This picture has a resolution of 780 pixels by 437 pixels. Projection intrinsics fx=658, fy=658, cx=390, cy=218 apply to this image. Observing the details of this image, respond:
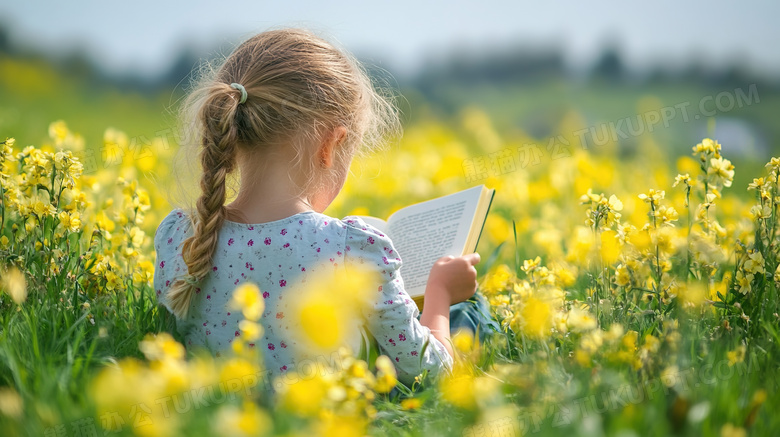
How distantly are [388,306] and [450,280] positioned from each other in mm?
335

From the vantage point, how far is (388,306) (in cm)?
179

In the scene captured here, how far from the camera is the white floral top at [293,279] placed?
1.79 meters

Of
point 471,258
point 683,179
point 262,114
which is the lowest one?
point 471,258

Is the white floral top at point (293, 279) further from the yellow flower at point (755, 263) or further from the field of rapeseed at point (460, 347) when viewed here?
the yellow flower at point (755, 263)

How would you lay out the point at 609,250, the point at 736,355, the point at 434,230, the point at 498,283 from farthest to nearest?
the point at 498,283 → the point at 434,230 → the point at 609,250 → the point at 736,355

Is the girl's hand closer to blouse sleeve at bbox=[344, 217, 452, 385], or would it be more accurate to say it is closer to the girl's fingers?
the girl's fingers

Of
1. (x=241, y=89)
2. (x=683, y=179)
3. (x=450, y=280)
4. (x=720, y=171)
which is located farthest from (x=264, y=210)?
(x=720, y=171)

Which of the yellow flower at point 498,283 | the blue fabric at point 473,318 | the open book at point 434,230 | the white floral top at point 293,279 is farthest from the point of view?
the yellow flower at point 498,283

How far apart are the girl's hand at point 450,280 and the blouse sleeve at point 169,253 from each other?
75 centimetres

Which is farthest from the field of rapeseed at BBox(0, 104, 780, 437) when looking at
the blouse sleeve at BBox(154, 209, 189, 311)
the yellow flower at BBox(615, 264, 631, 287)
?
the blouse sleeve at BBox(154, 209, 189, 311)

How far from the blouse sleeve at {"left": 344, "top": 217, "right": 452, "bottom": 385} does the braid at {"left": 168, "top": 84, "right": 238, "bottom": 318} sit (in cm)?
37

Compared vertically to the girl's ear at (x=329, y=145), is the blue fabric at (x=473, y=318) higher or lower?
lower

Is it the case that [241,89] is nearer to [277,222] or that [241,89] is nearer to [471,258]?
[277,222]

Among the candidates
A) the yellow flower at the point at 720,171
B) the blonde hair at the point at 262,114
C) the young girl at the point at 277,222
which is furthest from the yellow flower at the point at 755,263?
the blonde hair at the point at 262,114
